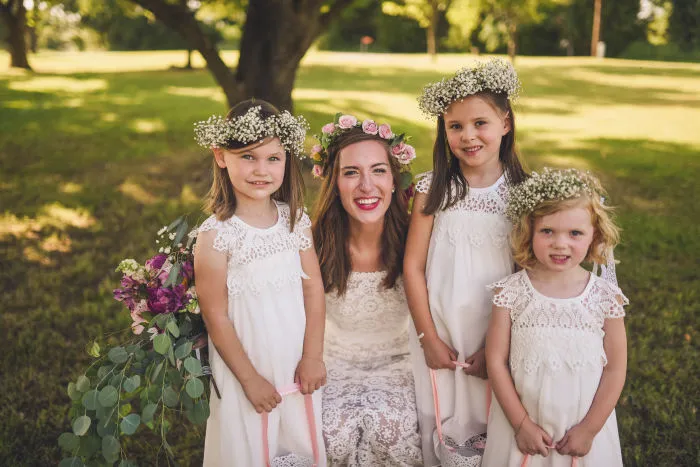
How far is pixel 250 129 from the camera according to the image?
263 centimetres

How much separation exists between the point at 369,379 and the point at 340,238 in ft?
2.65

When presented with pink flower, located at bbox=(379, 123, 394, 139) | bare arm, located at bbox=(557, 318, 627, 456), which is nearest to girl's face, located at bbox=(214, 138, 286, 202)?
pink flower, located at bbox=(379, 123, 394, 139)

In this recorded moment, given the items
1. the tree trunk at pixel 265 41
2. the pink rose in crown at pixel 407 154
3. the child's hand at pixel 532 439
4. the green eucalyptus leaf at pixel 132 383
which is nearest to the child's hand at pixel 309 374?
the green eucalyptus leaf at pixel 132 383

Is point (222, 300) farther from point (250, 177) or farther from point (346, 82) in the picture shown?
point (346, 82)

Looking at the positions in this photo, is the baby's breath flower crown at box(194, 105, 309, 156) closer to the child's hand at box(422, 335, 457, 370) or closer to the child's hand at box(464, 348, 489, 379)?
the child's hand at box(422, 335, 457, 370)

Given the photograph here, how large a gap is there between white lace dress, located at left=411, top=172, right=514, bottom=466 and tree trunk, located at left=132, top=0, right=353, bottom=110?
4840mm

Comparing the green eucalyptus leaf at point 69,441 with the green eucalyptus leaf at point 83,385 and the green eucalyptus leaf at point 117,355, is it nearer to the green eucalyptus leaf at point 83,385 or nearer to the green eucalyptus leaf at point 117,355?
the green eucalyptus leaf at point 83,385

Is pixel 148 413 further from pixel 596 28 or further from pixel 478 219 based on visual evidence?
pixel 596 28

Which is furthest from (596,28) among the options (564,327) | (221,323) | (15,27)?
(221,323)

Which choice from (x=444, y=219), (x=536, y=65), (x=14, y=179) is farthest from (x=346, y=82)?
(x=444, y=219)

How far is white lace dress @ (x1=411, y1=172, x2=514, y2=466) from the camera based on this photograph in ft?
9.52

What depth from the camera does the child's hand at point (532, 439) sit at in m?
2.53

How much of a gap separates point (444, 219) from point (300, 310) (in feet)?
2.87

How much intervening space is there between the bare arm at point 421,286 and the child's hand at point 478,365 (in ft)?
0.31
